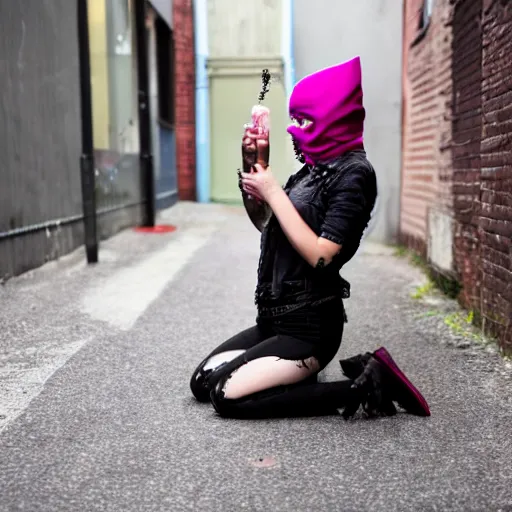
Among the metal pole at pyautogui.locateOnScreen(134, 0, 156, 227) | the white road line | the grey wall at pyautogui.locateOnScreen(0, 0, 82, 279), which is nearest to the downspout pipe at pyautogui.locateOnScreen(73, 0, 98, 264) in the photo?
the grey wall at pyautogui.locateOnScreen(0, 0, 82, 279)

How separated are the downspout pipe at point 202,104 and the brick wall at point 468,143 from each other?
275 inches

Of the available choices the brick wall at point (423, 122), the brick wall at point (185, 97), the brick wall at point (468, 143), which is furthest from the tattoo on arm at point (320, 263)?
the brick wall at point (185, 97)

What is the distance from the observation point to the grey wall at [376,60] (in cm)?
828

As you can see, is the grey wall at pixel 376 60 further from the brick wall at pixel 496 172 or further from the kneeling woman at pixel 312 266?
the kneeling woman at pixel 312 266

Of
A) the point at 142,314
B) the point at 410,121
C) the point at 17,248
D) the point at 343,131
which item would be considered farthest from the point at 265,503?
the point at 410,121

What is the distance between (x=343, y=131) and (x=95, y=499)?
65.7 inches

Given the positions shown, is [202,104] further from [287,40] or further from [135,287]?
[135,287]

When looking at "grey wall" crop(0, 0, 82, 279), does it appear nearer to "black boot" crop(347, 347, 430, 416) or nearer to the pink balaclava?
the pink balaclava

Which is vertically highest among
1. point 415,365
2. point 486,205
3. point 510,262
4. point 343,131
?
point 343,131

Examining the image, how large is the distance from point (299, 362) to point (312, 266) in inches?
16.8

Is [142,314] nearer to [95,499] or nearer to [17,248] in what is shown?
[17,248]

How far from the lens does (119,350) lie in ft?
13.9

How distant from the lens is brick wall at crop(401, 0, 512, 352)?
4.06 m

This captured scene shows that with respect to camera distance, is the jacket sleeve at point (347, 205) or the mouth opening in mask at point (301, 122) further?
the mouth opening in mask at point (301, 122)
